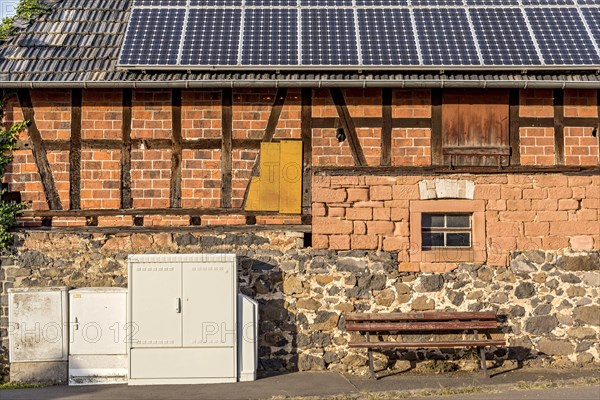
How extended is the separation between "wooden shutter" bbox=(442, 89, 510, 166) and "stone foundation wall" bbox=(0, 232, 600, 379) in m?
1.55

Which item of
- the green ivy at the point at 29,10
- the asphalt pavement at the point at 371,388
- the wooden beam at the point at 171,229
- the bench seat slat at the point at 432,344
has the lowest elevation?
the asphalt pavement at the point at 371,388

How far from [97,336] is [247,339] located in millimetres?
2008

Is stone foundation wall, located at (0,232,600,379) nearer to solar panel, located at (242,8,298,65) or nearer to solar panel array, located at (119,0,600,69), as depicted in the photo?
solar panel, located at (242,8,298,65)

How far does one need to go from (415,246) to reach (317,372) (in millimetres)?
2206

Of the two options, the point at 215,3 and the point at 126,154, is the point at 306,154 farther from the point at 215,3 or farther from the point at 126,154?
the point at 215,3

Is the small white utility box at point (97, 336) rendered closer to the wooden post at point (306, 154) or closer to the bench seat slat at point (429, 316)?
the wooden post at point (306, 154)

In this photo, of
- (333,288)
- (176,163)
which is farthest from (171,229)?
(333,288)

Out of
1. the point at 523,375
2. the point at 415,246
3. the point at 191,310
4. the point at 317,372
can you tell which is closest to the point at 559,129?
the point at 415,246

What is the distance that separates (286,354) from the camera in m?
12.6

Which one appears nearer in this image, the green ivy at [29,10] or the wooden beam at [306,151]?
the wooden beam at [306,151]

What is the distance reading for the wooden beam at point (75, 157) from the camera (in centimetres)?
1275

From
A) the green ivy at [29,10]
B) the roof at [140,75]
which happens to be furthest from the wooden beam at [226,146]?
the green ivy at [29,10]

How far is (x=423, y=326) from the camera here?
40.4 feet

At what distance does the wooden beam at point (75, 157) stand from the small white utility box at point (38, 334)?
1310 millimetres
